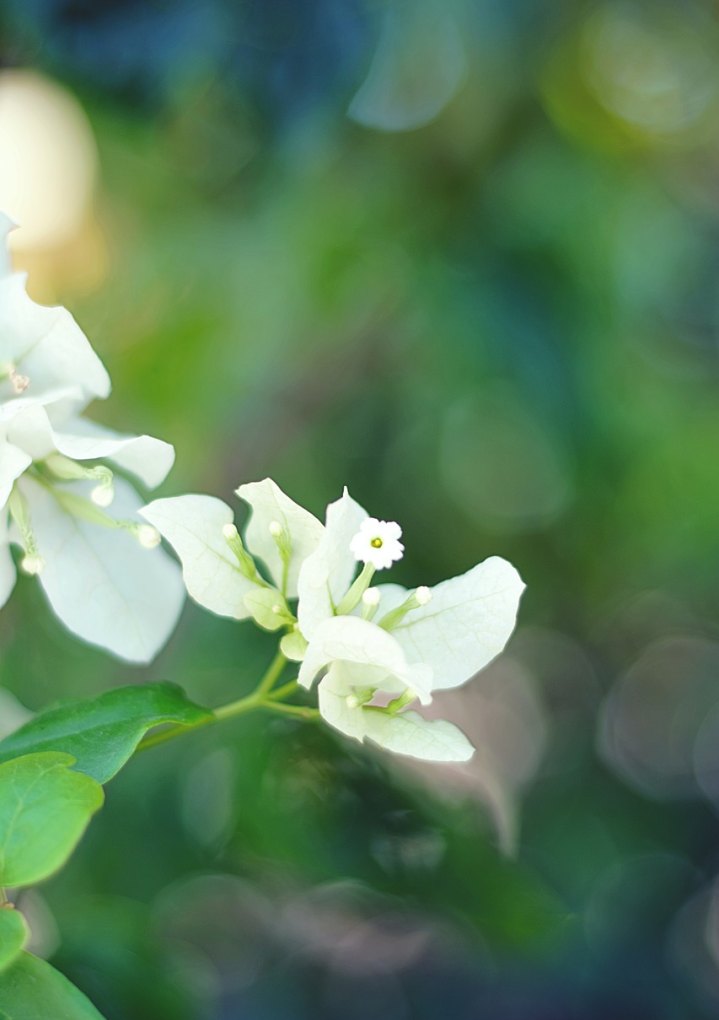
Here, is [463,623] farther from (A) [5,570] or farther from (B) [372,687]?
(A) [5,570]

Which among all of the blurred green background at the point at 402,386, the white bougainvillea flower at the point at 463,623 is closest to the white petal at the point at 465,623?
the white bougainvillea flower at the point at 463,623

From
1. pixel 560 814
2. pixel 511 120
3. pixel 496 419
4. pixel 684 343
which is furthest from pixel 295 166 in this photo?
pixel 560 814

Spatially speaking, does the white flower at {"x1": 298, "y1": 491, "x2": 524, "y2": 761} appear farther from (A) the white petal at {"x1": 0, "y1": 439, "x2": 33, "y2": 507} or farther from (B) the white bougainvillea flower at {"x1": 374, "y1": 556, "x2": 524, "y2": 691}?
(A) the white petal at {"x1": 0, "y1": 439, "x2": 33, "y2": 507}

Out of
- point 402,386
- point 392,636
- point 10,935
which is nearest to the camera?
point 10,935

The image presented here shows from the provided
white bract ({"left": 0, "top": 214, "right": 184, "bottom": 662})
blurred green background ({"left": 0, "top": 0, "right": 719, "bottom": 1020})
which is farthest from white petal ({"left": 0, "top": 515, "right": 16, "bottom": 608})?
blurred green background ({"left": 0, "top": 0, "right": 719, "bottom": 1020})

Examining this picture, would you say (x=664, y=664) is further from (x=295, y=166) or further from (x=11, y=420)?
(x=11, y=420)

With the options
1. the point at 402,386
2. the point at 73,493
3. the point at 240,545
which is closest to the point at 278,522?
the point at 240,545
